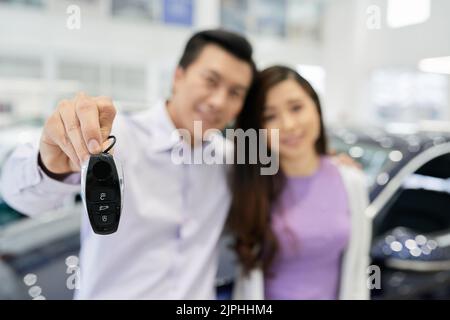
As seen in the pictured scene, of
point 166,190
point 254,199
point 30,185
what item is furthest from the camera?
point 254,199

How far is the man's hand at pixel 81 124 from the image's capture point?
0.31m

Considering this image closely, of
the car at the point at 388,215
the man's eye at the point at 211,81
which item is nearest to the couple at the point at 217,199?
the man's eye at the point at 211,81

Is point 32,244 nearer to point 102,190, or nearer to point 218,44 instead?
point 218,44

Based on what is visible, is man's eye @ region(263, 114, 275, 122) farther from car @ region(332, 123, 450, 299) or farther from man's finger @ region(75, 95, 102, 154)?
car @ region(332, 123, 450, 299)

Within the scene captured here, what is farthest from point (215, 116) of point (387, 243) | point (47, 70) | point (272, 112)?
point (387, 243)

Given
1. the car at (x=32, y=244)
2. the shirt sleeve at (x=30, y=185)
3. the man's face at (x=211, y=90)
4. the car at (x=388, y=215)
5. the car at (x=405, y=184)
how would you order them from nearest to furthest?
the shirt sleeve at (x=30, y=185) < the man's face at (x=211, y=90) < the car at (x=32, y=244) < the car at (x=388, y=215) < the car at (x=405, y=184)

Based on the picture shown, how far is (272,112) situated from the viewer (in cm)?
71

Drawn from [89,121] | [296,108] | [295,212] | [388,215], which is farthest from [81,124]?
[388,215]

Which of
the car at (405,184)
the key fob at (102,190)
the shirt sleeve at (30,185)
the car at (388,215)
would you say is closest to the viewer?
the key fob at (102,190)

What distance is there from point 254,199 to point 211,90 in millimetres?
233

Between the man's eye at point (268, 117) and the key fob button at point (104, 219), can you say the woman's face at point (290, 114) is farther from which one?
the key fob button at point (104, 219)

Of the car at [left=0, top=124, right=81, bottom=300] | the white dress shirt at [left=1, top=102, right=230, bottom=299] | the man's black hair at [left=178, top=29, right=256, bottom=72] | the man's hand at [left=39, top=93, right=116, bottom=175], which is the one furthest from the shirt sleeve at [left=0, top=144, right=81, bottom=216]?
the man's black hair at [left=178, top=29, right=256, bottom=72]

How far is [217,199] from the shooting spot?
74 centimetres
